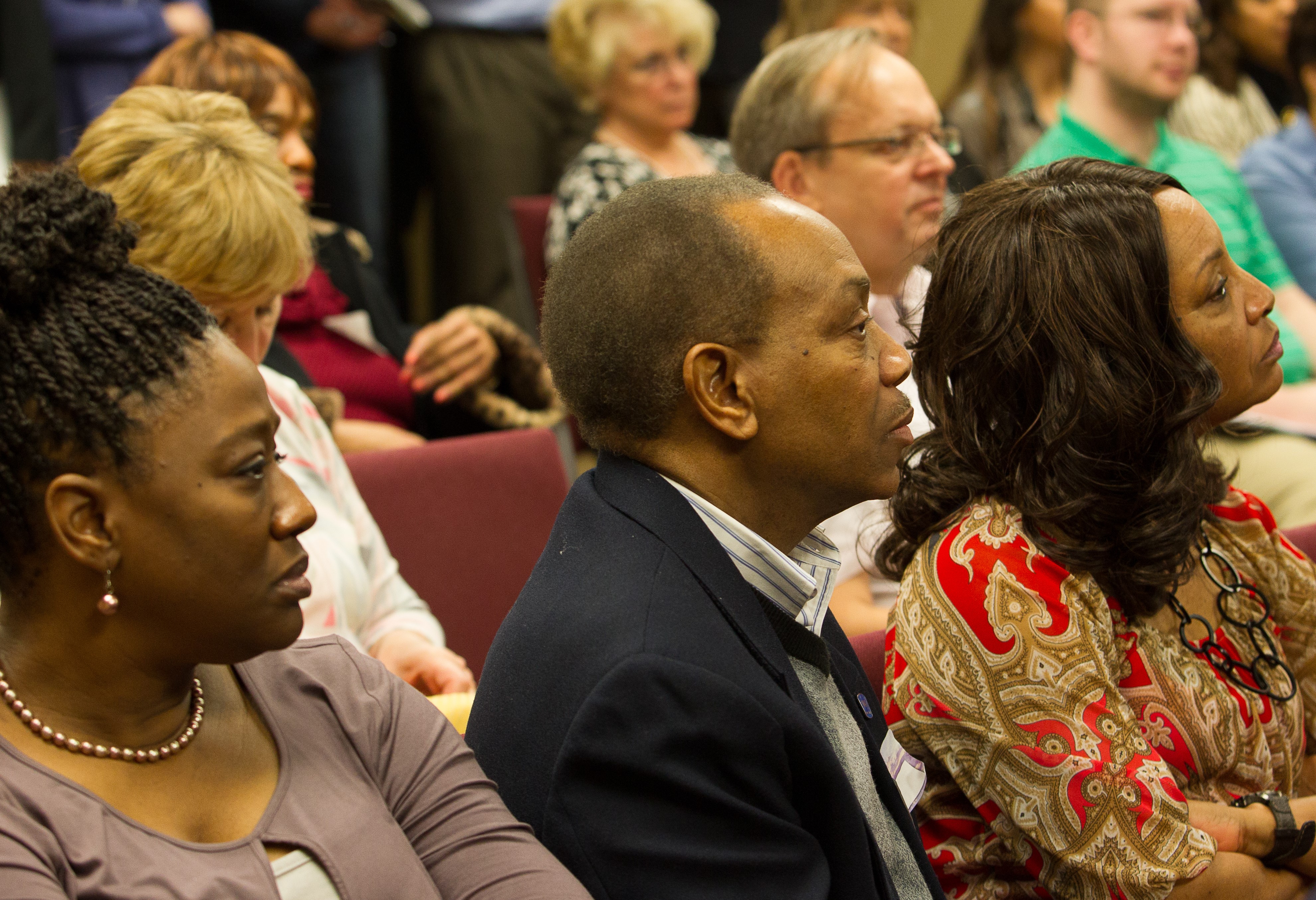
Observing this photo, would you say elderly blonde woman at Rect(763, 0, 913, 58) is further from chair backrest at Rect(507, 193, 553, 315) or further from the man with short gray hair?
the man with short gray hair

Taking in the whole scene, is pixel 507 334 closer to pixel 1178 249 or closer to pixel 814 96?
pixel 814 96

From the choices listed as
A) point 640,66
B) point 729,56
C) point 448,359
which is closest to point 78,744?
point 448,359

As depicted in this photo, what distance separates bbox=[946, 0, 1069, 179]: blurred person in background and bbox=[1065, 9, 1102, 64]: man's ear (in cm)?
63

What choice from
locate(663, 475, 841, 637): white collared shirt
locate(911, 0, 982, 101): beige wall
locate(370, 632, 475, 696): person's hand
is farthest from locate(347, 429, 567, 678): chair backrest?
locate(911, 0, 982, 101): beige wall

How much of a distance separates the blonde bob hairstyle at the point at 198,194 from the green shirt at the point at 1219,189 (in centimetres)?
185

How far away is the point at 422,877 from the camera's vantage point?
1044mm

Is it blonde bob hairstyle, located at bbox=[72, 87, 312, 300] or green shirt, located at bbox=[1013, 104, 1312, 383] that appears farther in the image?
green shirt, located at bbox=[1013, 104, 1312, 383]

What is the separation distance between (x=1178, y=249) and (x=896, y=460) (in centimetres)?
45

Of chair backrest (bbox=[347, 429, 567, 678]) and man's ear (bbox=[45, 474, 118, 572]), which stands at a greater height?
man's ear (bbox=[45, 474, 118, 572])

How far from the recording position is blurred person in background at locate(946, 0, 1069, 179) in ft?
12.9

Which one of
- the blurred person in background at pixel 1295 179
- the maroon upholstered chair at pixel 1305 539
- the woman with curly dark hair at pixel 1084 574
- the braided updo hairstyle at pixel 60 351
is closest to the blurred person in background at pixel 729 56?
the blurred person in background at pixel 1295 179

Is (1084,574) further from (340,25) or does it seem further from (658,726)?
(340,25)

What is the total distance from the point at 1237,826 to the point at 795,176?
1.50m

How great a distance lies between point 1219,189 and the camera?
118 inches
